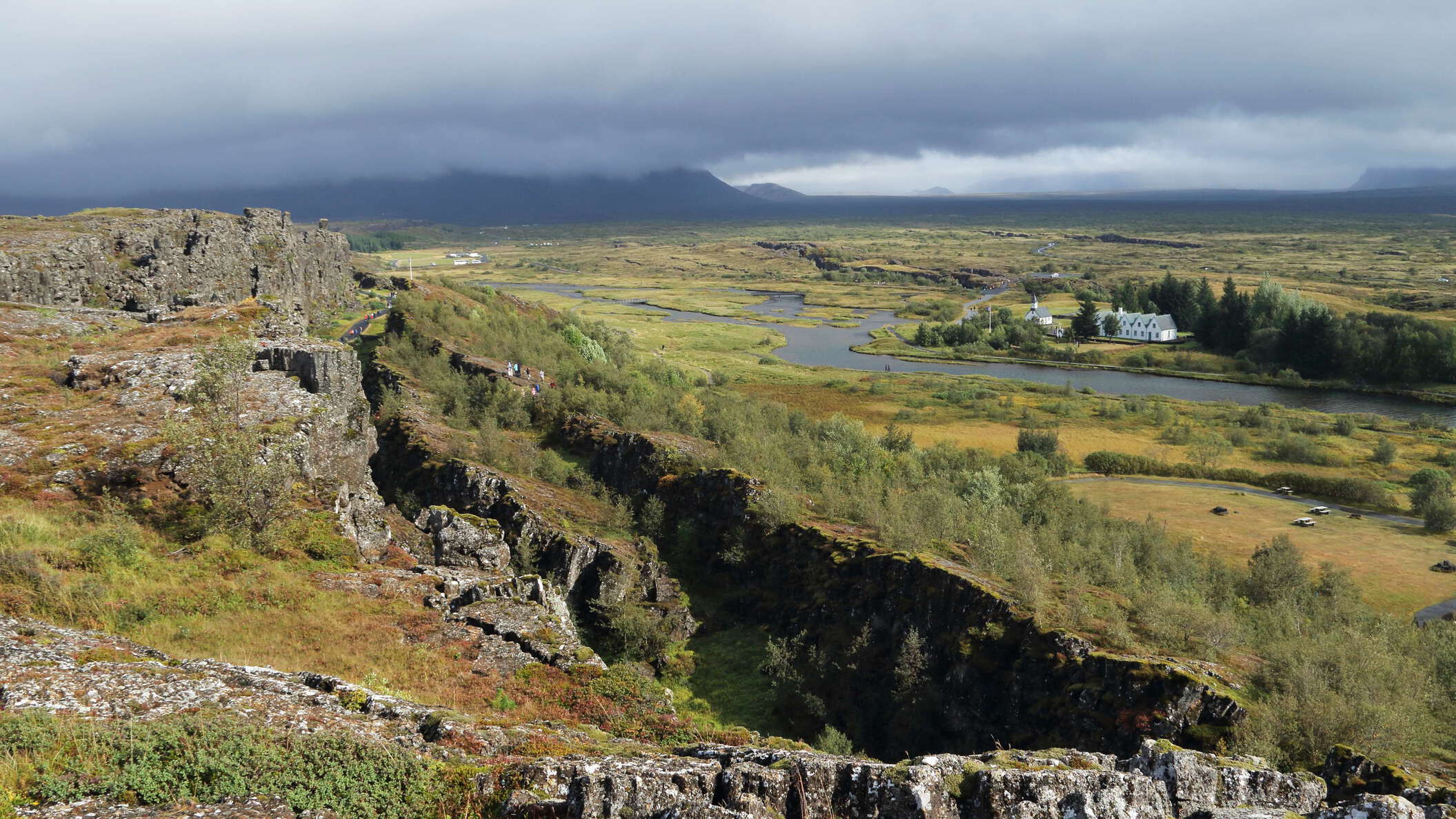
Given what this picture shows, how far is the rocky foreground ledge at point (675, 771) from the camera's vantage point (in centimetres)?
1198

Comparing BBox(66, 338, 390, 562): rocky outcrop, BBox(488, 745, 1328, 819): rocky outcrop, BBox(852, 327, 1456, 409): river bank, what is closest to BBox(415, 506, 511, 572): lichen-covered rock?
BBox(66, 338, 390, 562): rocky outcrop

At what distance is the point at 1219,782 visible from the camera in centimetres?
1406

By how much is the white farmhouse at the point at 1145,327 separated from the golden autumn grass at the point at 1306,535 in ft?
325

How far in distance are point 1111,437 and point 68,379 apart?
90295 millimetres

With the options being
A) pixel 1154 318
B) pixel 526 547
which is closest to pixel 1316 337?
pixel 1154 318

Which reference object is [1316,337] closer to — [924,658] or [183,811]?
[924,658]

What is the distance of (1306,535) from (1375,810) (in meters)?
58.2

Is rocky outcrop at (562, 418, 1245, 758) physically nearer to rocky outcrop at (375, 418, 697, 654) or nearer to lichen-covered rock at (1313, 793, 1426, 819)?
rocky outcrop at (375, 418, 697, 654)

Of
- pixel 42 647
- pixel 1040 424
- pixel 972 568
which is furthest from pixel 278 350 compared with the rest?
pixel 1040 424

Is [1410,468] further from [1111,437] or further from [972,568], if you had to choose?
[972,568]

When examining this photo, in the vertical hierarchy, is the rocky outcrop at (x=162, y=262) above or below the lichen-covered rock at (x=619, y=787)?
above

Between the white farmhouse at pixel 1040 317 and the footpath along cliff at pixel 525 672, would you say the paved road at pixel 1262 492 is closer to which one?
the footpath along cliff at pixel 525 672

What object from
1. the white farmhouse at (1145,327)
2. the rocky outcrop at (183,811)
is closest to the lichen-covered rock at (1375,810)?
the rocky outcrop at (183,811)

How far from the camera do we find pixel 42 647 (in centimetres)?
1433
